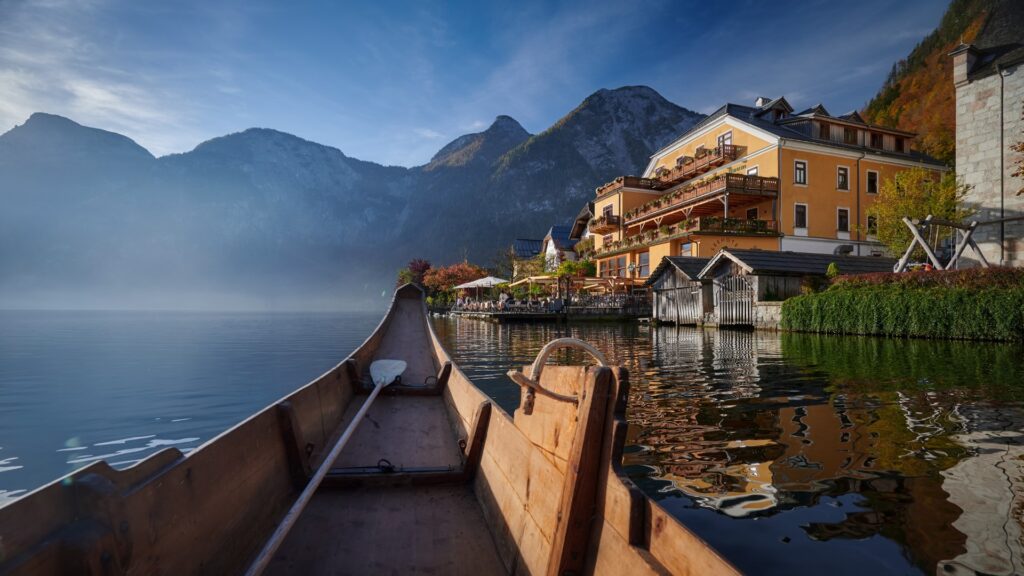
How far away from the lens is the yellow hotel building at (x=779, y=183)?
30.8 metres

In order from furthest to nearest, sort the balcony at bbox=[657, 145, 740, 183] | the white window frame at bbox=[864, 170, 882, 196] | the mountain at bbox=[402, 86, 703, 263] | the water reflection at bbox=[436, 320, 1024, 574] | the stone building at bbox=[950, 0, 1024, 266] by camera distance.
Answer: the mountain at bbox=[402, 86, 703, 263] < the balcony at bbox=[657, 145, 740, 183] < the white window frame at bbox=[864, 170, 882, 196] < the stone building at bbox=[950, 0, 1024, 266] < the water reflection at bbox=[436, 320, 1024, 574]

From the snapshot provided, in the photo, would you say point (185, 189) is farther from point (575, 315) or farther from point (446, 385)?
point (446, 385)

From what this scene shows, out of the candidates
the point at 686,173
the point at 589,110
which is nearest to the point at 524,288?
the point at 686,173

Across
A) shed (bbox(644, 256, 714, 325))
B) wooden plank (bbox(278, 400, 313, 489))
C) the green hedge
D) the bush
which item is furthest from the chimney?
wooden plank (bbox(278, 400, 313, 489))

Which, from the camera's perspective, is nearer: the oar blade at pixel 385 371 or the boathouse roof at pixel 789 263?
the oar blade at pixel 385 371

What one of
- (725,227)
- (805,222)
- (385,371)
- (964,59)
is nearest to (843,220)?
(805,222)

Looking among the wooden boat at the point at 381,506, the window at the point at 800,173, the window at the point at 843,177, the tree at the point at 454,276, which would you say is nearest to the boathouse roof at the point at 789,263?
the window at the point at 800,173

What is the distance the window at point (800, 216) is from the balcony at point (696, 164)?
5611 mm

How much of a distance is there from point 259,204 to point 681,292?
7498 inches

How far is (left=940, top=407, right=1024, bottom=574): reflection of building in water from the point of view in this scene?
3.13m

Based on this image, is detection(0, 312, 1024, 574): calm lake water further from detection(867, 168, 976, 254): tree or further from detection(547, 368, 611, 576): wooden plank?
detection(867, 168, 976, 254): tree

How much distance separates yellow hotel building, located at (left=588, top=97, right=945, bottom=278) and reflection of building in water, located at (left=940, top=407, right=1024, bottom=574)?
26.0 metres

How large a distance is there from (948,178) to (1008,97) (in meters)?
11.5

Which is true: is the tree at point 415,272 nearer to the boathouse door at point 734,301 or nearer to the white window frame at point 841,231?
the boathouse door at point 734,301
